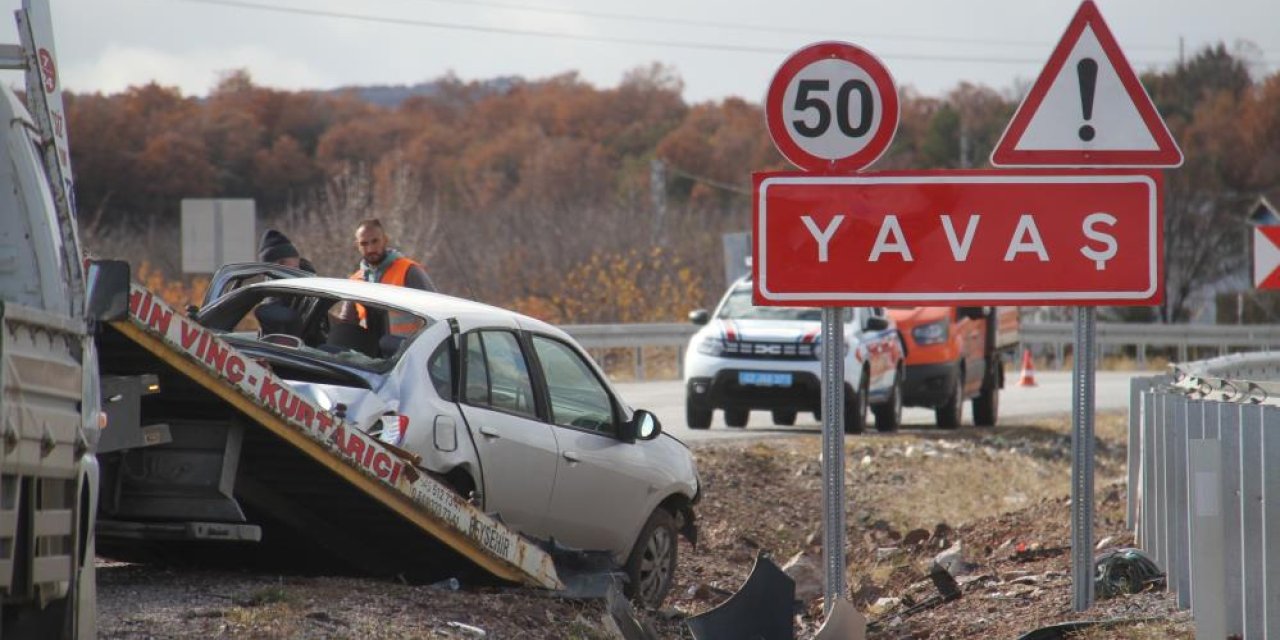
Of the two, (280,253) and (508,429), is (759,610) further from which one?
(280,253)

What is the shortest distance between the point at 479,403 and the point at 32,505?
3.81m

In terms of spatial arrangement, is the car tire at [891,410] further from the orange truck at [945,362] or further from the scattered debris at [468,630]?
the scattered debris at [468,630]

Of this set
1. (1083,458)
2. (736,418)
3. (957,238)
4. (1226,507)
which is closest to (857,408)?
(736,418)

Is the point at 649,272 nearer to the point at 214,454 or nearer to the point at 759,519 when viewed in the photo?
the point at 759,519

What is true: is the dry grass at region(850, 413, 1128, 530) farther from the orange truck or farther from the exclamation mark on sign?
the exclamation mark on sign

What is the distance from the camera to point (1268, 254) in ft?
57.1

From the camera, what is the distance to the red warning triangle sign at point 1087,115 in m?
8.30

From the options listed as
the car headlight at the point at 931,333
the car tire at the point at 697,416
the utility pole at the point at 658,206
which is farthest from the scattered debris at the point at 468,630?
the utility pole at the point at 658,206

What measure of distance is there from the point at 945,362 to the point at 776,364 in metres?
2.92

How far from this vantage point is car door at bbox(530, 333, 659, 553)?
9.94 metres

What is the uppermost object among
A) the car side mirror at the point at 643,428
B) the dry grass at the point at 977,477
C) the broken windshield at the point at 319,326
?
the broken windshield at the point at 319,326

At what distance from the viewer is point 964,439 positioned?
20.7 metres

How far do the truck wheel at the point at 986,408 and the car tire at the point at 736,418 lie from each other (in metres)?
3.37

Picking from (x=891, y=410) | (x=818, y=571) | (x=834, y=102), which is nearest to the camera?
(x=834, y=102)
